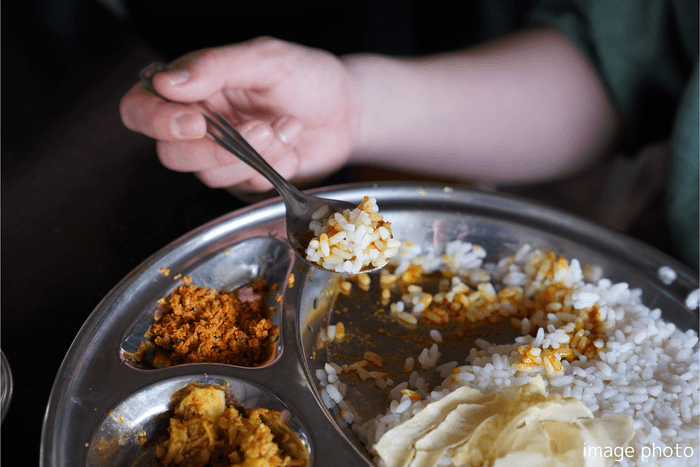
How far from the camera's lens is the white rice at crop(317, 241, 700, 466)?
0.84m

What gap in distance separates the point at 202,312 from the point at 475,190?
2.30ft

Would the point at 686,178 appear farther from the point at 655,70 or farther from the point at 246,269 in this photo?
the point at 246,269

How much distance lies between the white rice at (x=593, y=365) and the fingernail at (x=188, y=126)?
1.73 ft

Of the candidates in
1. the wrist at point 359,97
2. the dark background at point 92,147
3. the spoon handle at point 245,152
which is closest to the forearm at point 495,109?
the wrist at point 359,97

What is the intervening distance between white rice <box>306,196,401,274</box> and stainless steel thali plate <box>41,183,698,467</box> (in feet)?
0.39

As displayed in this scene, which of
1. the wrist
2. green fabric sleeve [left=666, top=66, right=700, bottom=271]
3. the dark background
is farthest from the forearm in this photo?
green fabric sleeve [left=666, top=66, right=700, bottom=271]

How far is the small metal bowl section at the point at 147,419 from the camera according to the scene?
0.76 m

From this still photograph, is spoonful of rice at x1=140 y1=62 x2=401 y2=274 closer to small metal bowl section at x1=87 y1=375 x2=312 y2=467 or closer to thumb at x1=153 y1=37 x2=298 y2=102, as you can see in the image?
thumb at x1=153 y1=37 x2=298 y2=102

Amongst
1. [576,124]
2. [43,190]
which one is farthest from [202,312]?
[576,124]

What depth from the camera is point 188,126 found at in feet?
3.36

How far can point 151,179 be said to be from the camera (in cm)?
128

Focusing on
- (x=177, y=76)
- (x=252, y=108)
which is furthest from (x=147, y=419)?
(x=252, y=108)

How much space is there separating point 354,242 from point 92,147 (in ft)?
2.88

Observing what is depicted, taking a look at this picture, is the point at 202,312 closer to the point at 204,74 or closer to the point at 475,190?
the point at 204,74
